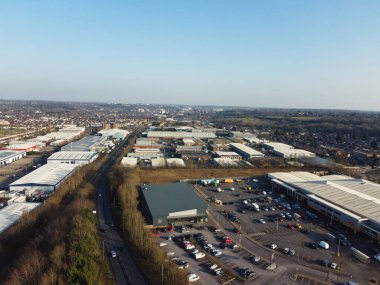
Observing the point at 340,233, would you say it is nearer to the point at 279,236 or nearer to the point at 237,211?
the point at 279,236

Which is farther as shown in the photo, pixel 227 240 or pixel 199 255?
pixel 227 240

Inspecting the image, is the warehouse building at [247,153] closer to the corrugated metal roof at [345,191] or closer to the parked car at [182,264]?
the corrugated metal roof at [345,191]

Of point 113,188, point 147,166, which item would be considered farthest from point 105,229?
point 147,166

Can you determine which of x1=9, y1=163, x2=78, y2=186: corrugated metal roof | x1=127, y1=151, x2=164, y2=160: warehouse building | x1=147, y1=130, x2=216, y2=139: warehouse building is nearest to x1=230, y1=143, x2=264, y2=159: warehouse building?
x1=127, y1=151, x2=164, y2=160: warehouse building

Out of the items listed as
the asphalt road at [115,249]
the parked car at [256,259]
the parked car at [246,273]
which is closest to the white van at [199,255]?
the parked car at [246,273]

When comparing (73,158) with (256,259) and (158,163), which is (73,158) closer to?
(158,163)

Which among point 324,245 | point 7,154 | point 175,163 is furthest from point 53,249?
point 7,154

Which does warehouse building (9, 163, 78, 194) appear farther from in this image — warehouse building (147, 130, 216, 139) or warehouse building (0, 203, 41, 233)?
warehouse building (147, 130, 216, 139)

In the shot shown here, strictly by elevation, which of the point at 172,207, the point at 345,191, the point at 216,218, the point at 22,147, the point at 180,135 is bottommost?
the point at 216,218
